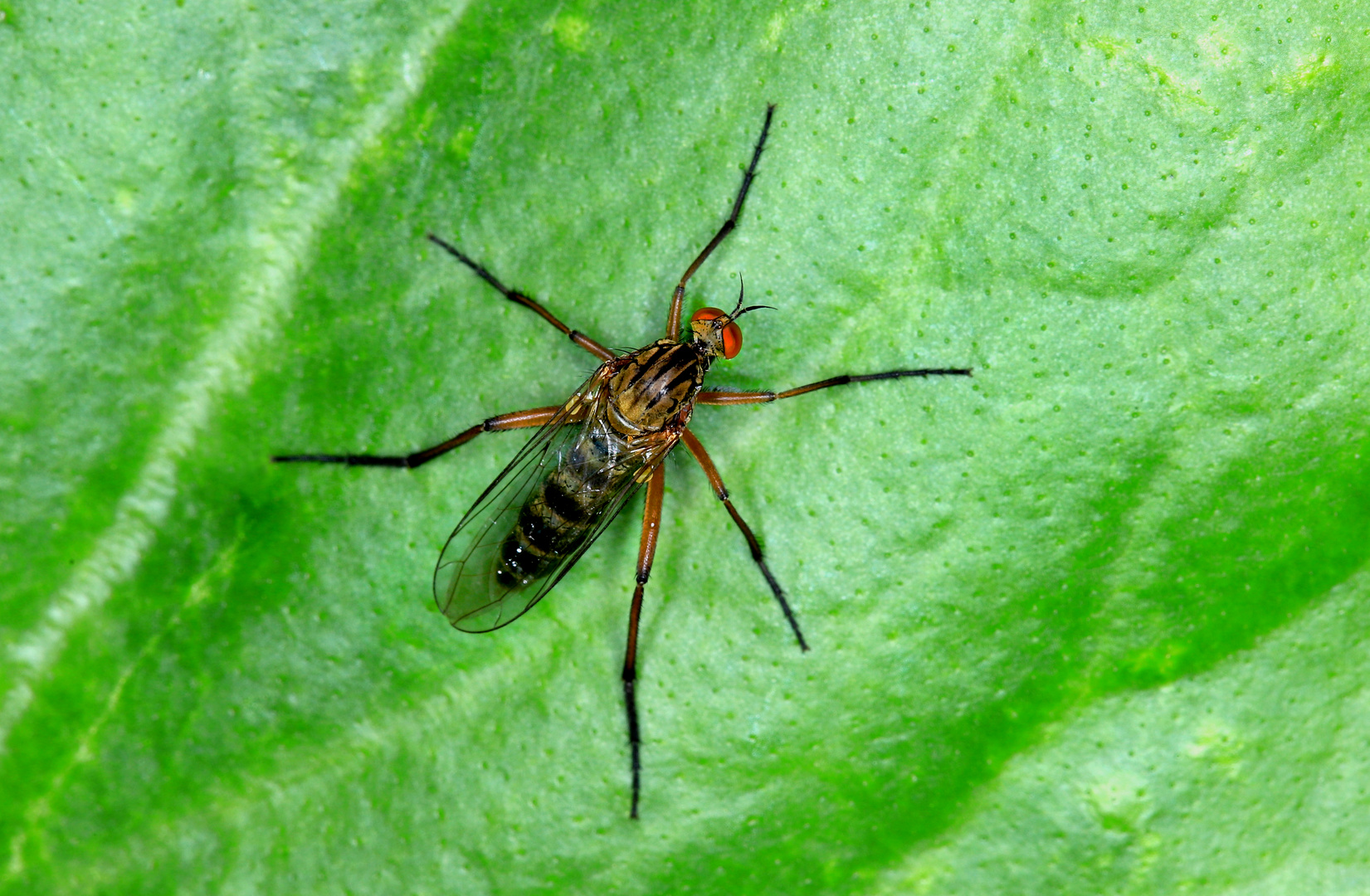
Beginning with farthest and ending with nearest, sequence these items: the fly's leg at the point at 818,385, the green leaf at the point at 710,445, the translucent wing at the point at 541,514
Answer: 1. the translucent wing at the point at 541,514
2. the fly's leg at the point at 818,385
3. the green leaf at the point at 710,445

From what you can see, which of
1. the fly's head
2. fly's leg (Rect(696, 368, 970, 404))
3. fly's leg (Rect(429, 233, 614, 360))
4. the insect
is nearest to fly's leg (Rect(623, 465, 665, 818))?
the insect

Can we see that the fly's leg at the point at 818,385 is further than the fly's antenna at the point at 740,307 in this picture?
No

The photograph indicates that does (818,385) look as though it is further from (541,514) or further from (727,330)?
(541,514)

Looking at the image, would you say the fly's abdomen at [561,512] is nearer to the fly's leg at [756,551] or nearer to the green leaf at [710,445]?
the green leaf at [710,445]

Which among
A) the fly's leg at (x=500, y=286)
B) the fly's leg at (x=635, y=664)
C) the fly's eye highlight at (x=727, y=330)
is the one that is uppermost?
the fly's leg at (x=500, y=286)

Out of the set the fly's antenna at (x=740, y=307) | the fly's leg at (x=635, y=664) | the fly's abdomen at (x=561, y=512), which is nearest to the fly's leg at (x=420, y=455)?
the fly's abdomen at (x=561, y=512)

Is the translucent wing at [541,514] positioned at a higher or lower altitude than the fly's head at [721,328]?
lower

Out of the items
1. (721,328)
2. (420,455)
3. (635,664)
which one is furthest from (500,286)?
(635,664)
